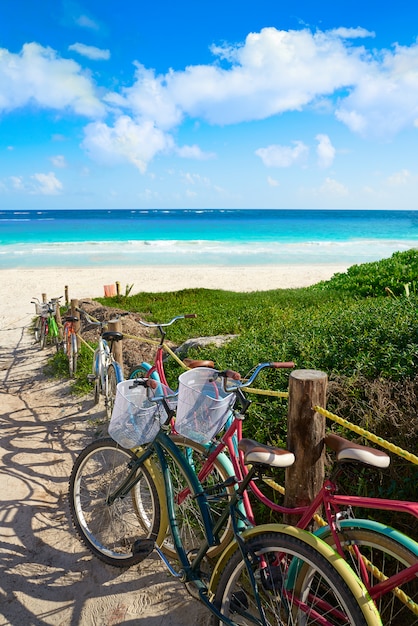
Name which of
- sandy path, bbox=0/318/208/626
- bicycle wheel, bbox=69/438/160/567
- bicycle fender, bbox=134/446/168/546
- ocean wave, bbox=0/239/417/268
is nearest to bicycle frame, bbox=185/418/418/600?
bicycle fender, bbox=134/446/168/546

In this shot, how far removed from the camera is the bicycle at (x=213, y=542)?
2.09m

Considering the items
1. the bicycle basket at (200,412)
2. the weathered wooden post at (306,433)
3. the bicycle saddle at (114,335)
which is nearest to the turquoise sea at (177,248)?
the bicycle saddle at (114,335)

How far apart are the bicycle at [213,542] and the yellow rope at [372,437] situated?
354 mm

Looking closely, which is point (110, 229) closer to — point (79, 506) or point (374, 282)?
point (374, 282)

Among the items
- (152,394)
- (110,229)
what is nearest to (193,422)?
(152,394)

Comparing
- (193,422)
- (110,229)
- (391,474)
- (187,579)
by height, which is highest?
(110,229)

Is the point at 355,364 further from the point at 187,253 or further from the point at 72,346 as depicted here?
the point at 187,253

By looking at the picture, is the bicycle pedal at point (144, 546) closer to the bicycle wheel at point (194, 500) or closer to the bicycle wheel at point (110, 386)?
the bicycle wheel at point (194, 500)

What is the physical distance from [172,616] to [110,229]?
61.4 m

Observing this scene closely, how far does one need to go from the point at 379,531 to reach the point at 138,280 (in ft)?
68.1

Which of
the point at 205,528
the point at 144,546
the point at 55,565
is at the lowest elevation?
the point at 55,565

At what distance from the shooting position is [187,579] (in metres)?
2.87

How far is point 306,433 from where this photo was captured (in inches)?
105

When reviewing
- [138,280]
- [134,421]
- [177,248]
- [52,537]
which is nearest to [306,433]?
[134,421]
